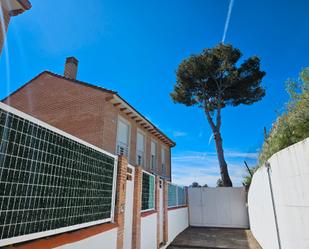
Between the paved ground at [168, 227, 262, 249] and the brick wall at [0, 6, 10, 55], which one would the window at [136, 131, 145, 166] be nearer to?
the paved ground at [168, 227, 262, 249]

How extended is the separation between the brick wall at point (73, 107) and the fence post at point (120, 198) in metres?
4.06

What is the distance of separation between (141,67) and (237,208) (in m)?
10.2

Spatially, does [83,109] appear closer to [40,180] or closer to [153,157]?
[153,157]

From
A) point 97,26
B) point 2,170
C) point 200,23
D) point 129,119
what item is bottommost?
point 2,170

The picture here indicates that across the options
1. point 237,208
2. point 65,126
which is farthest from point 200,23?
point 237,208

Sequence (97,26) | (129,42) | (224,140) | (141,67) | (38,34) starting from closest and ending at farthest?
(38,34) < (97,26) < (129,42) < (141,67) < (224,140)


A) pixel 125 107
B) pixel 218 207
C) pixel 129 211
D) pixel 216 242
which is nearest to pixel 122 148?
pixel 125 107

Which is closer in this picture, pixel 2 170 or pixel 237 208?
→ pixel 2 170

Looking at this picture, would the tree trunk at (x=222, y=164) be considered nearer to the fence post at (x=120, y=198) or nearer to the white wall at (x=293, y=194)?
the white wall at (x=293, y=194)

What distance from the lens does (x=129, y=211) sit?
4867mm

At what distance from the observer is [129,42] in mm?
9047

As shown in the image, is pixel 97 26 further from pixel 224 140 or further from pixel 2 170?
pixel 224 140

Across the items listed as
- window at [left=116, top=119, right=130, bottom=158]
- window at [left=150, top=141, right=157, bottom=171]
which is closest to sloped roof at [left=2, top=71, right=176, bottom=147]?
window at [left=116, top=119, right=130, bottom=158]

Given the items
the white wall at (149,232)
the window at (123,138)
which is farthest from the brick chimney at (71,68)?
the white wall at (149,232)
